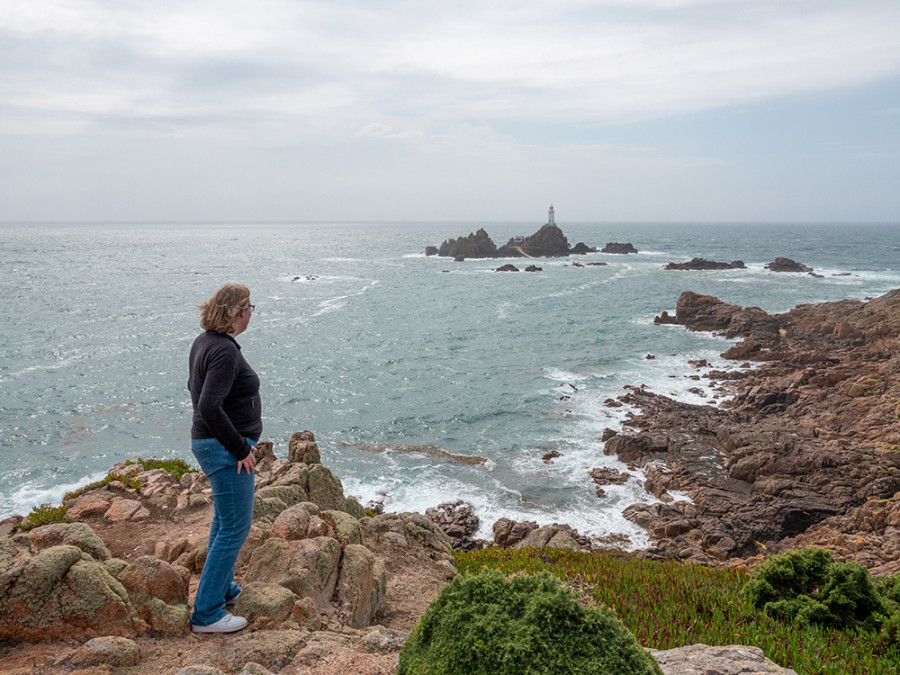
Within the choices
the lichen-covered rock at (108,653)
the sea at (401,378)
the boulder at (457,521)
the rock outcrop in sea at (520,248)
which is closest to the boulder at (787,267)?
the sea at (401,378)

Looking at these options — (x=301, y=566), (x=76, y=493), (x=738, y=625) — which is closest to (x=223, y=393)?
(x=301, y=566)

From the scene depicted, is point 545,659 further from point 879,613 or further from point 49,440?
point 49,440

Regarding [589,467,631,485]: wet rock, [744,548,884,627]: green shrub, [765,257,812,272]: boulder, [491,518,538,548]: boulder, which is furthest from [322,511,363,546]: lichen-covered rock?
[765,257,812,272]: boulder

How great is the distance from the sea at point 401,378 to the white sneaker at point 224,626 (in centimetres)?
1387

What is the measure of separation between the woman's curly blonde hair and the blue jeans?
0.92 m

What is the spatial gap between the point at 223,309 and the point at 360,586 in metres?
3.47

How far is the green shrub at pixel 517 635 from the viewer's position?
3.14 metres

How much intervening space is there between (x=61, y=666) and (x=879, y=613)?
26.2 feet

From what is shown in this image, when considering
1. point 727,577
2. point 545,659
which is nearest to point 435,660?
point 545,659

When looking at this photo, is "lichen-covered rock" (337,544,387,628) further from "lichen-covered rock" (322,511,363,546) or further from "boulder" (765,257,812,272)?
"boulder" (765,257,812,272)

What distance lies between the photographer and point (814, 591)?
6.78 metres

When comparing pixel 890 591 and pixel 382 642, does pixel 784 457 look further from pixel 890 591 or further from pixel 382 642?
pixel 382 642

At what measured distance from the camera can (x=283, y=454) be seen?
883 inches

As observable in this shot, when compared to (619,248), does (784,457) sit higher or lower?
lower
